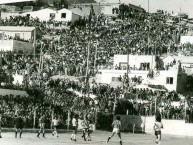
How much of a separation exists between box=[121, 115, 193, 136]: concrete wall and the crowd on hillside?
32cm

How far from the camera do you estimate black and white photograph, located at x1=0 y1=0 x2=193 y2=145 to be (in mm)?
21925

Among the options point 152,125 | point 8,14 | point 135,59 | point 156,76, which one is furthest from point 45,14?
point 152,125

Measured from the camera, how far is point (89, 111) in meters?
26.5

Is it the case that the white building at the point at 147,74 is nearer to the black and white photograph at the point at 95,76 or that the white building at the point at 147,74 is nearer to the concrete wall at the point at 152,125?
the black and white photograph at the point at 95,76

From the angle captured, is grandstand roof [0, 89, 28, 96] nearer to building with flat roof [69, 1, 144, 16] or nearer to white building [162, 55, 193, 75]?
white building [162, 55, 193, 75]

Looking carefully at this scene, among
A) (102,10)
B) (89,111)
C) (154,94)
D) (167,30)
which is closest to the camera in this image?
(89,111)

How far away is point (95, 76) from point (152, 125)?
12.3 meters

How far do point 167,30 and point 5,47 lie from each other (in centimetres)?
1508

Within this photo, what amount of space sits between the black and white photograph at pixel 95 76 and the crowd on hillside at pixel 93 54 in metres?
0.08

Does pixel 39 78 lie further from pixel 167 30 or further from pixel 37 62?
pixel 167 30

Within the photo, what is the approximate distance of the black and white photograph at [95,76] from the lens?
2192cm

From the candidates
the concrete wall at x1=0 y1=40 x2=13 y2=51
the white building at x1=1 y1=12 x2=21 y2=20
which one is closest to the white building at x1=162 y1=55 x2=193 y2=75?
the concrete wall at x1=0 y1=40 x2=13 y2=51

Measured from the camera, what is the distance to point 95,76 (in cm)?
4009

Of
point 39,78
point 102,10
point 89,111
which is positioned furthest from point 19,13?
point 89,111
